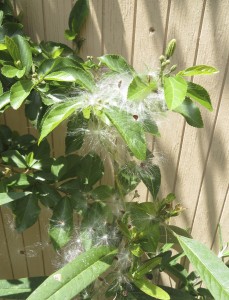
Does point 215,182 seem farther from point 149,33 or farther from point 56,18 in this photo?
point 56,18

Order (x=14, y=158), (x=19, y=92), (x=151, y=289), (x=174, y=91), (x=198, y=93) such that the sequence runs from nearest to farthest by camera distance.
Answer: (x=174, y=91) < (x=198, y=93) < (x=19, y=92) < (x=151, y=289) < (x=14, y=158)

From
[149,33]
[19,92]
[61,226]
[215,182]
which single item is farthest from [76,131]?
[215,182]

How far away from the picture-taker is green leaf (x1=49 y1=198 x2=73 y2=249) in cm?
146

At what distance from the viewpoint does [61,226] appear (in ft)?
4.84

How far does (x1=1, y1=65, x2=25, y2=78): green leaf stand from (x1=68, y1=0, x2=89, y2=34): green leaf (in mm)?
375

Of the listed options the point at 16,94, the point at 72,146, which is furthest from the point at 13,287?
the point at 16,94

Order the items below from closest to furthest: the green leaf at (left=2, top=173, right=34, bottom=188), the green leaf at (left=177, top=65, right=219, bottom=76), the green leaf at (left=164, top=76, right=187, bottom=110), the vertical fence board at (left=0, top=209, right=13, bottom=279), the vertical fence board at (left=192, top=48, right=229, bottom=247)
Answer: the green leaf at (left=164, top=76, right=187, bottom=110)
the green leaf at (left=177, top=65, right=219, bottom=76)
the green leaf at (left=2, top=173, right=34, bottom=188)
the vertical fence board at (left=192, top=48, right=229, bottom=247)
the vertical fence board at (left=0, top=209, right=13, bottom=279)

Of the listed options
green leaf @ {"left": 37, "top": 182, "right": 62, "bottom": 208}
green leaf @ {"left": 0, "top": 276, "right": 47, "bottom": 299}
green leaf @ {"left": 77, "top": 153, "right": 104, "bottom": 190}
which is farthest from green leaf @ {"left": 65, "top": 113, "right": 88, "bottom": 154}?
green leaf @ {"left": 0, "top": 276, "right": 47, "bottom": 299}

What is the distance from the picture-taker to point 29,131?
1828mm

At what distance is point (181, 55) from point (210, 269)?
82 cm

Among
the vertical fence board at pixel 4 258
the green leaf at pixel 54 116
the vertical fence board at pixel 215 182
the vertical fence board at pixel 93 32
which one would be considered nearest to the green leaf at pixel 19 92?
the green leaf at pixel 54 116

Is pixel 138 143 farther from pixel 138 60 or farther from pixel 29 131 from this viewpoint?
pixel 29 131

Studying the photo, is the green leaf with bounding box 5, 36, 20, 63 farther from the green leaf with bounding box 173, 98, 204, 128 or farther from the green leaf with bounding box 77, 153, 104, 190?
the green leaf with bounding box 173, 98, 204, 128

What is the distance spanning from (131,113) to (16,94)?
1.25 ft
